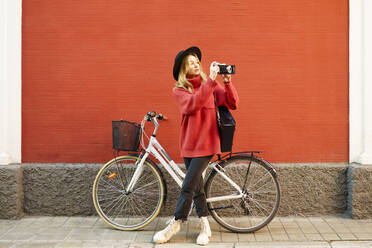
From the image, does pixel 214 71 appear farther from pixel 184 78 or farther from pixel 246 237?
pixel 246 237

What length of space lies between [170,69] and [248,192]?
1776 millimetres

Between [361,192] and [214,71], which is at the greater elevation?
[214,71]

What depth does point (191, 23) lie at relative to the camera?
19.0 feet

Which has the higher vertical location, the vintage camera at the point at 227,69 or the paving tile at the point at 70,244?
the vintage camera at the point at 227,69

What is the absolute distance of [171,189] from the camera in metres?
5.76

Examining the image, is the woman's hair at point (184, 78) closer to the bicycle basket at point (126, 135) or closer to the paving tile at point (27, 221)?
the bicycle basket at point (126, 135)

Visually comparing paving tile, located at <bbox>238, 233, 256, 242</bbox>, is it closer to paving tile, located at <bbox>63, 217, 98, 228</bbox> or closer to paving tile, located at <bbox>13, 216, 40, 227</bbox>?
paving tile, located at <bbox>63, 217, 98, 228</bbox>

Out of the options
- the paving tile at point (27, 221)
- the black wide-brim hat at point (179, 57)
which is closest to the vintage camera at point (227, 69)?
the black wide-brim hat at point (179, 57)

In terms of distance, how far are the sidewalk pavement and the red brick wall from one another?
76 centimetres

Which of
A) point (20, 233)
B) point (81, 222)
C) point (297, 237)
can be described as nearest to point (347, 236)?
point (297, 237)

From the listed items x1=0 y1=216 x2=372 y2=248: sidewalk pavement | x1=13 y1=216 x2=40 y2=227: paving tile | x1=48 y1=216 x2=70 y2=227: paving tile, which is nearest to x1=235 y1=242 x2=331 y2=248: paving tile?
x1=0 y1=216 x2=372 y2=248: sidewalk pavement

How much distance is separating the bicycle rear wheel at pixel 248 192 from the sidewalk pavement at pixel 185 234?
0.46 ft

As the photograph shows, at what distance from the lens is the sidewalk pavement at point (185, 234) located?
4.85 metres

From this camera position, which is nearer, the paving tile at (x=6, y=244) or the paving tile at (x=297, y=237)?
the paving tile at (x=6, y=244)
